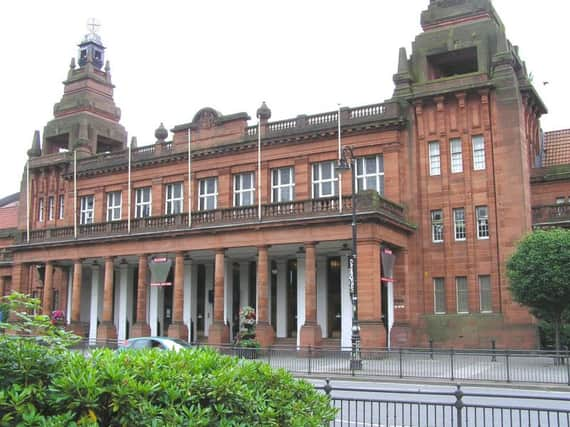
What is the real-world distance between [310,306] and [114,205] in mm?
21098

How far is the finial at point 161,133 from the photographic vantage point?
4734cm

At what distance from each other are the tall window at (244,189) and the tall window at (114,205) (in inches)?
422

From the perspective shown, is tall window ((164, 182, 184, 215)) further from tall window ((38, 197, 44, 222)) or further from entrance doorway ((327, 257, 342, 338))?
tall window ((38, 197, 44, 222))

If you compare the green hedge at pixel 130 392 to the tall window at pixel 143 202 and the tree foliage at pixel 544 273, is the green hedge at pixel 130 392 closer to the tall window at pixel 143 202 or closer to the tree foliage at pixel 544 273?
the tree foliage at pixel 544 273

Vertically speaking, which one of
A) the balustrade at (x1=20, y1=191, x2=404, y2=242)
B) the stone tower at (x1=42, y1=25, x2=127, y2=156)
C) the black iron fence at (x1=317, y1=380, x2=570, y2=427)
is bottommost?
the black iron fence at (x1=317, y1=380, x2=570, y2=427)

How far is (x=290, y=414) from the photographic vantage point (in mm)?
6988

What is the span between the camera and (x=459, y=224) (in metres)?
36.4

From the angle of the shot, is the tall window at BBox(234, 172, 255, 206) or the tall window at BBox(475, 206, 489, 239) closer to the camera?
the tall window at BBox(475, 206, 489, 239)

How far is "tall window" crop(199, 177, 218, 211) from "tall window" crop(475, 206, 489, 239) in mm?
17199

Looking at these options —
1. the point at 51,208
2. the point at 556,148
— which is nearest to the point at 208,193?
the point at 51,208

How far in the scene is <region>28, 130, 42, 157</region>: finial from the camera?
54.8 meters

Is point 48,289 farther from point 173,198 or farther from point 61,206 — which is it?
point 173,198

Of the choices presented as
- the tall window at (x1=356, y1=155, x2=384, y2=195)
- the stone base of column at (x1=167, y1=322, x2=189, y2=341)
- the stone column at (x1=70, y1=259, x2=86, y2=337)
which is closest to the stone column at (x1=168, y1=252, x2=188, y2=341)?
the stone base of column at (x1=167, y1=322, x2=189, y2=341)

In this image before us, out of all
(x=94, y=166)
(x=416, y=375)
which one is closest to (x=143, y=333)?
(x=94, y=166)
